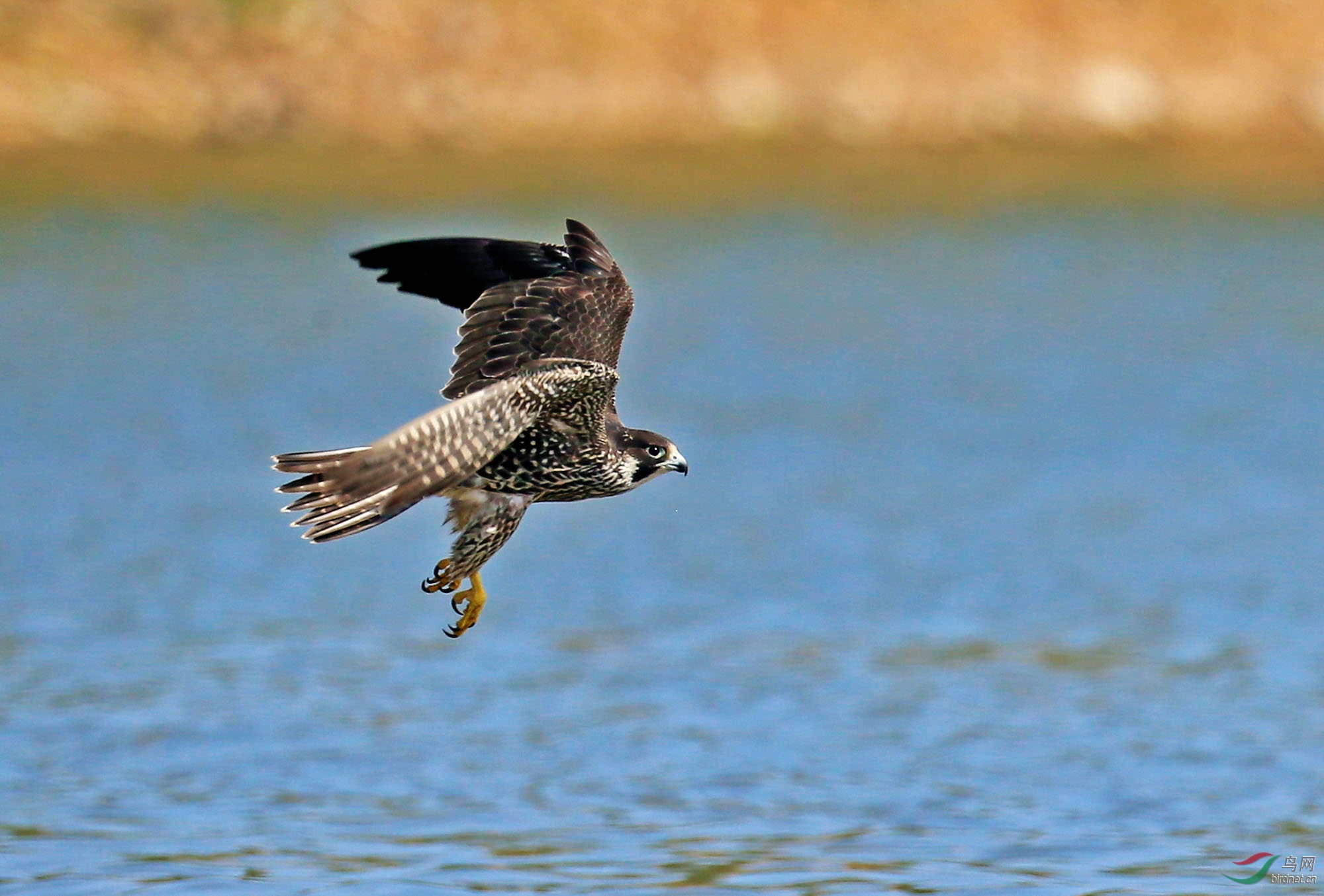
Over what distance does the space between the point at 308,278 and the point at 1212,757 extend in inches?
632

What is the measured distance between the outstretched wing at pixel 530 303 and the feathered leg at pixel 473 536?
457mm

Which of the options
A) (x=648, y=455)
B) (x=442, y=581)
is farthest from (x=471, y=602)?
(x=648, y=455)

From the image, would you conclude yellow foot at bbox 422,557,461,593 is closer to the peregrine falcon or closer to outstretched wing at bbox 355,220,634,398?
the peregrine falcon

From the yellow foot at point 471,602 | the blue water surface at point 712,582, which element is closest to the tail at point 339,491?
the yellow foot at point 471,602

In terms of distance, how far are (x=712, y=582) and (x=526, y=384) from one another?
33.2ft

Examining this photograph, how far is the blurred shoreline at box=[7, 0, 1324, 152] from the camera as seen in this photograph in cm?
3284

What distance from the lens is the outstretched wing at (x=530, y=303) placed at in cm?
868

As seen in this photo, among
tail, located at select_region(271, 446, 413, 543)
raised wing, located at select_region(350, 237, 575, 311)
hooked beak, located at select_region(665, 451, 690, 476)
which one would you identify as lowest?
tail, located at select_region(271, 446, 413, 543)

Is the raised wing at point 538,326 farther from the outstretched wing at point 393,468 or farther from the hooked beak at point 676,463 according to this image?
the outstretched wing at point 393,468

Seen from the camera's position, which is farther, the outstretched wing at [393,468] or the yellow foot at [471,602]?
the yellow foot at [471,602]

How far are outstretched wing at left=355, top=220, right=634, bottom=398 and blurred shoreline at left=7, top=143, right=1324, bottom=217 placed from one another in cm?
2050

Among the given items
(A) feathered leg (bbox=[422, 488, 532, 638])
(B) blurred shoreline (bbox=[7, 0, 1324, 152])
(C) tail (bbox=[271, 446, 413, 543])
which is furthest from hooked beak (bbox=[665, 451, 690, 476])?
(B) blurred shoreline (bbox=[7, 0, 1324, 152])

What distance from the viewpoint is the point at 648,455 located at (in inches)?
347

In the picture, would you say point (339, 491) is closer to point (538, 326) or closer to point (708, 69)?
point (538, 326)
